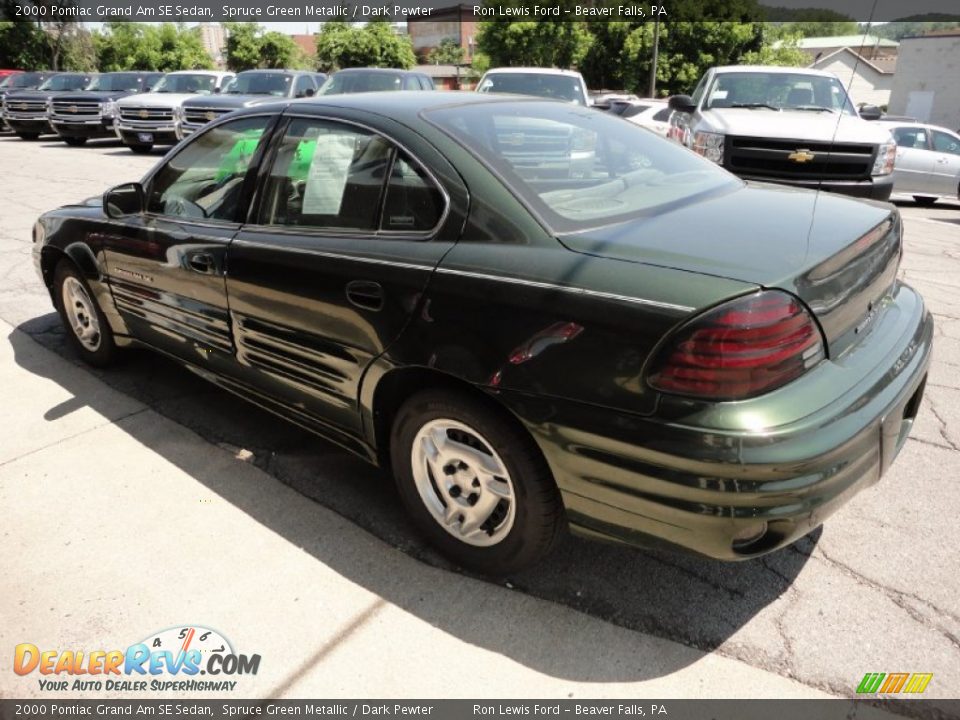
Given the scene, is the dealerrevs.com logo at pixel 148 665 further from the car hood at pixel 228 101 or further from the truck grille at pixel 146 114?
the truck grille at pixel 146 114

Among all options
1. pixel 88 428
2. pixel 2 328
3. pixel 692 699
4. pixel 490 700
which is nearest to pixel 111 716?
pixel 490 700

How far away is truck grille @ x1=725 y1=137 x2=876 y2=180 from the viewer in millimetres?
6859

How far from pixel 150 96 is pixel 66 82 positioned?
5.88 metres

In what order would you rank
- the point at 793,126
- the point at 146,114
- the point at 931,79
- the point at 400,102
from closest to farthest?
the point at 400,102 < the point at 793,126 < the point at 146,114 < the point at 931,79

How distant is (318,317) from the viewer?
2746 mm

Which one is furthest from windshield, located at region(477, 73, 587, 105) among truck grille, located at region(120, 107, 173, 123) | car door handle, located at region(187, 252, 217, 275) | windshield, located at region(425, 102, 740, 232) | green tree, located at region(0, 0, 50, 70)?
green tree, located at region(0, 0, 50, 70)

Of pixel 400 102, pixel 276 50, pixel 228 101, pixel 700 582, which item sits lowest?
pixel 700 582

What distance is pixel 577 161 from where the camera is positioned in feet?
9.24

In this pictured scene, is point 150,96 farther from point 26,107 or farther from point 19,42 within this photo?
point 19,42

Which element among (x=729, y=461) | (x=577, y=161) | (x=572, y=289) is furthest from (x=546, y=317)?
(x=577, y=161)

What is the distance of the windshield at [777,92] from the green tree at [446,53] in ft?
282

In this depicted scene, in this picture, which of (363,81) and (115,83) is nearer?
(363,81)

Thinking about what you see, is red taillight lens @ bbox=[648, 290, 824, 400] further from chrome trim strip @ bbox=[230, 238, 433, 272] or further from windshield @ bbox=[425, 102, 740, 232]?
chrome trim strip @ bbox=[230, 238, 433, 272]

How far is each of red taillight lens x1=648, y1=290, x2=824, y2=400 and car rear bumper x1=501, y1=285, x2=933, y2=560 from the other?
6cm
